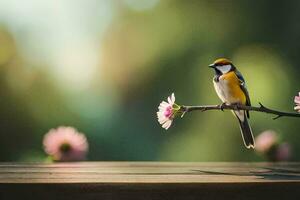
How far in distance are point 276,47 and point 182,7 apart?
797mm

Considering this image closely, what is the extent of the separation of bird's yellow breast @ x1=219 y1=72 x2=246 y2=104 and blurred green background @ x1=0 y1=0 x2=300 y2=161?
6.16 ft

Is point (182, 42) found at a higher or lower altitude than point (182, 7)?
lower

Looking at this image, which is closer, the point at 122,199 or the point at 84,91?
the point at 122,199

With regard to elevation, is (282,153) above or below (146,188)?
above

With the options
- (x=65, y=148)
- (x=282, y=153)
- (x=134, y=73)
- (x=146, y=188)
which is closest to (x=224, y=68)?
(x=282, y=153)

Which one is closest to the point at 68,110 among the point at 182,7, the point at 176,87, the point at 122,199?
the point at 176,87

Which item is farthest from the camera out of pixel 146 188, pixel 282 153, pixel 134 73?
pixel 134 73

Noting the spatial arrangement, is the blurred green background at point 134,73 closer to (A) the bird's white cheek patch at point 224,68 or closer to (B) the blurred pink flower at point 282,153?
(B) the blurred pink flower at point 282,153

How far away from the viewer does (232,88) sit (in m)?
2.43

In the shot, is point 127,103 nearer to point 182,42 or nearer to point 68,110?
point 68,110

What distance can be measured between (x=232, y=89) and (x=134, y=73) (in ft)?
7.99

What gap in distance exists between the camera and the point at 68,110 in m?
4.68

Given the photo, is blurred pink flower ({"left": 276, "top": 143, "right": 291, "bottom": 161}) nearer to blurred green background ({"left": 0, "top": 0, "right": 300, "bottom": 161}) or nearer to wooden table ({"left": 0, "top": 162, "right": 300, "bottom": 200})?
blurred green background ({"left": 0, "top": 0, "right": 300, "bottom": 161})

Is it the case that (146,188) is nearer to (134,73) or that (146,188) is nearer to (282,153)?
(282,153)
